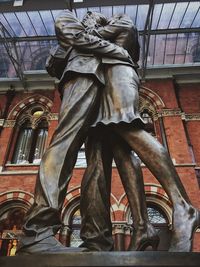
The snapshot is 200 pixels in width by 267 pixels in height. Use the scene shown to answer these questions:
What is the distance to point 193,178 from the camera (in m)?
8.28

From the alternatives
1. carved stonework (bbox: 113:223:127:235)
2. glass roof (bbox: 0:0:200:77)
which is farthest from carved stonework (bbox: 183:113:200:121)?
carved stonework (bbox: 113:223:127:235)

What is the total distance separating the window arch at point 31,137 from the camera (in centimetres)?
1015

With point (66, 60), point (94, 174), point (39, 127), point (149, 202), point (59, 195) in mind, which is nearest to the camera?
point (59, 195)

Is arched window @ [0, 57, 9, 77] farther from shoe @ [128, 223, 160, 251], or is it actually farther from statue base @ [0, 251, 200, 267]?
statue base @ [0, 251, 200, 267]

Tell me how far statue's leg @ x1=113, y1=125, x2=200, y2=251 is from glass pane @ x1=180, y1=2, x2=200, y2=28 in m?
9.16

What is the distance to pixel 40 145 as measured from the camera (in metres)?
10.4

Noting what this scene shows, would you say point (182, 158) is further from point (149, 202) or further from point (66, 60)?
point (66, 60)

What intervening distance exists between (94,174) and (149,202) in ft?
21.7

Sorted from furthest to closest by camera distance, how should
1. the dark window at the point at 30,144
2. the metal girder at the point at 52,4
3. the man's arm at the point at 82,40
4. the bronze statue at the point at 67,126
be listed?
the dark window at the point at 30,144 → the metal girder at the point at 52,4 → the man's arm at the point at 82,40 → the bronze statue at the point at 67,126

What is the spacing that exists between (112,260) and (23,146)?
380 inches

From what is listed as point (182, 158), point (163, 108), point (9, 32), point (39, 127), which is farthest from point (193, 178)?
point (9, 32)

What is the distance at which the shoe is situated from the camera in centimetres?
162

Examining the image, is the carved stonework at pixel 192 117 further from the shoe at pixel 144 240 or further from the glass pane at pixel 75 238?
the shoe at pixel 144 240

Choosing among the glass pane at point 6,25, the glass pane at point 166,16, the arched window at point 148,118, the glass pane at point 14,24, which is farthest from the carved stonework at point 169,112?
the glass pane at point 6,25
